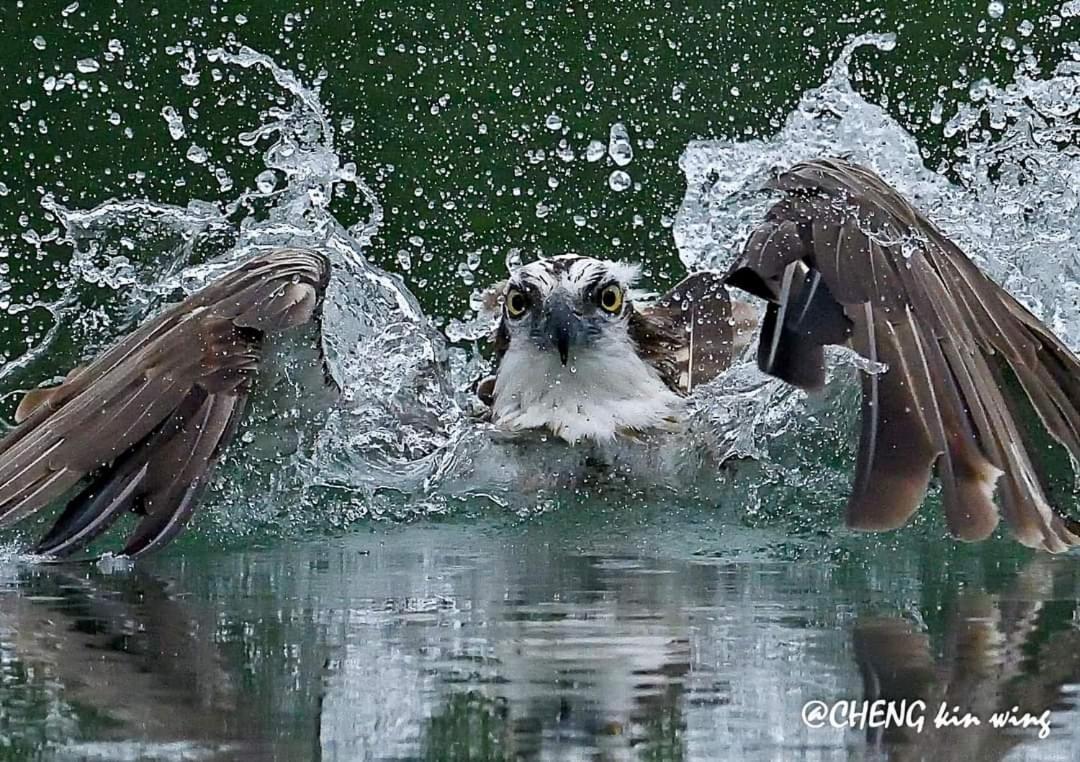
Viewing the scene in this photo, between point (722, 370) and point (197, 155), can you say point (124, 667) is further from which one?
point (197, 155)

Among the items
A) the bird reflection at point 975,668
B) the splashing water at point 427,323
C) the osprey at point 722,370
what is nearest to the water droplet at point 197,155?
the splashing water at point 427,323

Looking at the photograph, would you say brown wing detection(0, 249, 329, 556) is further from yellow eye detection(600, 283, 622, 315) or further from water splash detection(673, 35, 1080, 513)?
water splash detection(673, 35, 1080, 513)

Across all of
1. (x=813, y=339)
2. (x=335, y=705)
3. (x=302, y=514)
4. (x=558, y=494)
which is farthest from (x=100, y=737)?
(x=558, y=494)

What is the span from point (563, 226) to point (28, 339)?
270 centimetres

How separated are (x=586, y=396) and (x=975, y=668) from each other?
3241 millimetres

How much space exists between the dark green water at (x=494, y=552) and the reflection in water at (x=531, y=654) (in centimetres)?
1

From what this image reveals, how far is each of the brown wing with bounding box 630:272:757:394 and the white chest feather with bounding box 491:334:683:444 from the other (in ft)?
0.47

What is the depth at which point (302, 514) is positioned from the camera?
5.89 metres

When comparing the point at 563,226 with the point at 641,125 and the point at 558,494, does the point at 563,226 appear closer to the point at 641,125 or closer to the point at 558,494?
the point at 641,125

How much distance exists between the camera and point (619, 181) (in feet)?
30.3

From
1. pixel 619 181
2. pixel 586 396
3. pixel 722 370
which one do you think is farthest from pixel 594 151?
pixel 586 396

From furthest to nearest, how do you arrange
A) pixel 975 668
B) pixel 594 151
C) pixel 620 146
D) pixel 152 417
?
1. pixel 594 151
2. pixel 620 146
3. pixel 152 417
4. pixel 975 668

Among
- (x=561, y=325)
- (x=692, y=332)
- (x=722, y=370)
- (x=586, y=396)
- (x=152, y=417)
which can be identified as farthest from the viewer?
(x=692, y=332)

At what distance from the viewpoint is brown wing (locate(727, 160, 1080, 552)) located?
4.39 m
